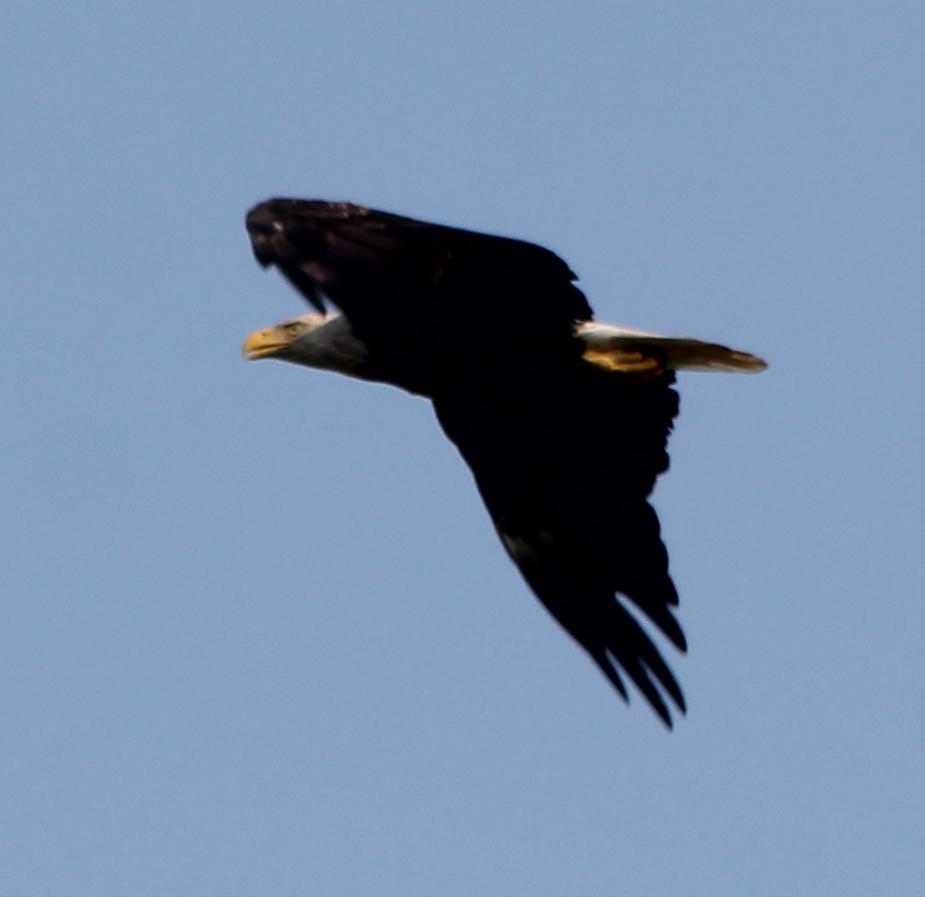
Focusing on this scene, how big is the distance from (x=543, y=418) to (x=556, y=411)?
7cm

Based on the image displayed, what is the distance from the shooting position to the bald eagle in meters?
9.98

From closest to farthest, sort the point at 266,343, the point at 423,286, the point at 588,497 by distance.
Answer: the point at 423,286 → the point at 588,497 → the point at 266,343

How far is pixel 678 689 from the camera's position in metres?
10.2

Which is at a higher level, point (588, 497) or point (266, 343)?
point (266, 343)

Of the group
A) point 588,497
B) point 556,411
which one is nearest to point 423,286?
point 556,411

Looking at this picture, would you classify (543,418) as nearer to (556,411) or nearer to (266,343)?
(556,411)

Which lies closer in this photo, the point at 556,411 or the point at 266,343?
the point at 556,411

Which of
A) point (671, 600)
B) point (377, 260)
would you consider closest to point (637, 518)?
point (671, 600)

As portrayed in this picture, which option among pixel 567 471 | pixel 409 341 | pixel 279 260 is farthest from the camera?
pixel 567 471

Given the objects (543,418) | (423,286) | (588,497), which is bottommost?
(588,497)

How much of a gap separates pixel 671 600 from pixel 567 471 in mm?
781

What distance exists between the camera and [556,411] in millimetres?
10594

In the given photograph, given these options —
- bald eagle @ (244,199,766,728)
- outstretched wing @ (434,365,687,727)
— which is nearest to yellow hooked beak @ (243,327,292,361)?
bald eagle @ (244,199,766,728)

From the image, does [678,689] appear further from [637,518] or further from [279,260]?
[279,260]
